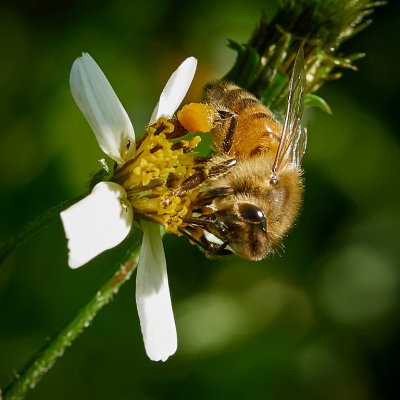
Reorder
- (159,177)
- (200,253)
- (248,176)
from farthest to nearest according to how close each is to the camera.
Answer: (200,253) → (159,177) → (248,176)

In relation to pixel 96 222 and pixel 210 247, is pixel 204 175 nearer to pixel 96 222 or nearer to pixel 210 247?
pixel 210 247

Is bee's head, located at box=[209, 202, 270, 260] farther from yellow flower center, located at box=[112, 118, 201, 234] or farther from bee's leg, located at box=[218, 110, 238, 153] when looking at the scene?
bee's leg, located at box=[218, 110, 238, 153]

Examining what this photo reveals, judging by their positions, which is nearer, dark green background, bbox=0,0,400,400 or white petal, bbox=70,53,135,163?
white petal, bbox=70,53,135,163

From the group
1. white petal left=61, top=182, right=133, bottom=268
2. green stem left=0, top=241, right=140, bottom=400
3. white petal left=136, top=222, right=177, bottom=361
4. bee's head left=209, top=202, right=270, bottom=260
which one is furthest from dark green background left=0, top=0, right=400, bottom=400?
bee's head left=209, top=202, right=270, bottom=260

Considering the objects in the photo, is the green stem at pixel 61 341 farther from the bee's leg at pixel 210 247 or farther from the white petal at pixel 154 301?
the bee's leg at pixel 210 247

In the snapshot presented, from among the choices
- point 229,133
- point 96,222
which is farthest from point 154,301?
point 229,133

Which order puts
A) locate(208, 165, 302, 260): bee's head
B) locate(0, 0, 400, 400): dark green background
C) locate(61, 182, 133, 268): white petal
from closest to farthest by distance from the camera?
1. locate(61, 182, 133, 268): white petal
2. locate(208, 165, 302, 260): bee's head
3. locate(0, 0, 400, 400): dark green background
